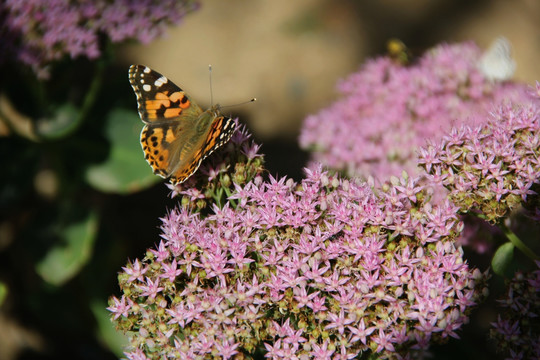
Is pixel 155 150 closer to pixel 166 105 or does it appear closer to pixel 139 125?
pixel 166 105

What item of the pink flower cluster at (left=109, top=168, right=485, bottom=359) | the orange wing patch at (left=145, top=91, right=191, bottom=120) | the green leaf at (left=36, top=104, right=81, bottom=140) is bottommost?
the pink flower cluster at (left=109, top=168, right=485, bottom=359)

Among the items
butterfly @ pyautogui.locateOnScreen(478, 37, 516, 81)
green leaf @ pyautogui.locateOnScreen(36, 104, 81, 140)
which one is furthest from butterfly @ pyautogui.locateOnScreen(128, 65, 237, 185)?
butterfly @ pyautogui.locateOnScreen(478, 37, 516, 81)

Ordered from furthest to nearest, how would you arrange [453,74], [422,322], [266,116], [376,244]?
[266,116] → [453,74] → [376,244] → [422,322]

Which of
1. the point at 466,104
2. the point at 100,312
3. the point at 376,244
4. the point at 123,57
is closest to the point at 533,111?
the point at 376,244

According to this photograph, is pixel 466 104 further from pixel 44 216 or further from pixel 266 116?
pixel 44 216

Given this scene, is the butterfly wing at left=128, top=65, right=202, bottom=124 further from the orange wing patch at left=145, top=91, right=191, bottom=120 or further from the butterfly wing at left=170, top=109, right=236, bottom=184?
the butterfly wing at left=170, top=109, right=236, bottom=184

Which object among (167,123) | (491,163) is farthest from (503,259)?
(167,123)

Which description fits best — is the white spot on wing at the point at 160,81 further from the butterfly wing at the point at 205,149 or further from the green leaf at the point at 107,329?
the green leaf at the point at 107,329
